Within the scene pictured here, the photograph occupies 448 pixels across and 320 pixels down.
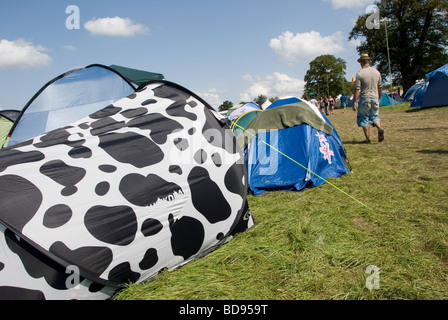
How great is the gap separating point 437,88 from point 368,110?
10067mm

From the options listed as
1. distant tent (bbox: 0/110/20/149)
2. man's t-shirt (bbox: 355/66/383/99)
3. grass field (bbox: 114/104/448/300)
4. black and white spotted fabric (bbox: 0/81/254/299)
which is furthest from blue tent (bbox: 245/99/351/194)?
distant tent (bbox: 0/110/20/149)

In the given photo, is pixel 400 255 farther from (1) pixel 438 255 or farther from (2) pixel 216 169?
(2) pixel 216 169

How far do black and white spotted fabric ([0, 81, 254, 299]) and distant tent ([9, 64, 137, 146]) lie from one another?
5.93 feet

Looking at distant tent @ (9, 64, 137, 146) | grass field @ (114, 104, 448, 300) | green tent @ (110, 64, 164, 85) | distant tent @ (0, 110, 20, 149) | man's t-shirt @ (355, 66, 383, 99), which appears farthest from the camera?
green tent @ (110, 64, 164, 85)

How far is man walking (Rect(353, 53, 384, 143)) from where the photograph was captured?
602 centimetres

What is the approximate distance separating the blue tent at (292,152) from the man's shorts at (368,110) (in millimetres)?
2340

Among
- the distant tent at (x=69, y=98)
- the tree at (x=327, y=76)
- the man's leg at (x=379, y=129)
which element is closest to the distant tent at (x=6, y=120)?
the distant tent at (x=69, y=98)

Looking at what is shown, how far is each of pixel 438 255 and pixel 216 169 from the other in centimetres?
190

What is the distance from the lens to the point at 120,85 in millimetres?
4398

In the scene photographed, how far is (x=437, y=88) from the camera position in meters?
12.9

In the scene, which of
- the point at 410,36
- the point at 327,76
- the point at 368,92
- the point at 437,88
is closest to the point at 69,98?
the point at 368,92

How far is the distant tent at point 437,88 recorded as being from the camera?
41.2ft

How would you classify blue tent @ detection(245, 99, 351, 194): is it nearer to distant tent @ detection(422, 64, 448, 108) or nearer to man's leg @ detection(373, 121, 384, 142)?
man's leg @ detection(373, 121, 384, 142)

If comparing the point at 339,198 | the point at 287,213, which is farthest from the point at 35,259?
the point at 339,198
